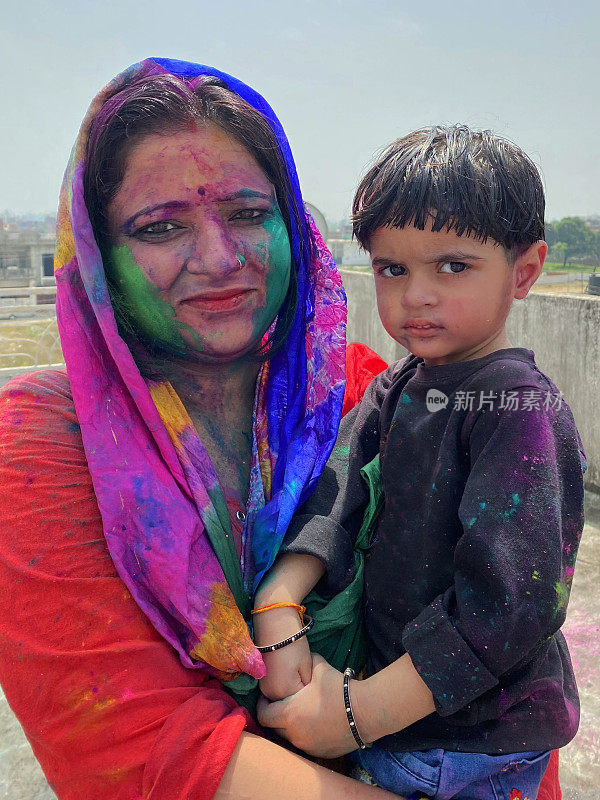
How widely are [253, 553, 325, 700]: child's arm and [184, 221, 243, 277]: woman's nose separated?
23.7 inches

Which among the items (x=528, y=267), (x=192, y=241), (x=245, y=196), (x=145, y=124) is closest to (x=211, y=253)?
(x=192, y=241)

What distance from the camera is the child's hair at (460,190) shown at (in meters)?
1.16

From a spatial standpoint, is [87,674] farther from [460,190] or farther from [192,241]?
[460,190]

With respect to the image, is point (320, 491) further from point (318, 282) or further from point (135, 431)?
point (318, 282)

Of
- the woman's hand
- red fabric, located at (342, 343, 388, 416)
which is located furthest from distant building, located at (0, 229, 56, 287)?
the woman's hand

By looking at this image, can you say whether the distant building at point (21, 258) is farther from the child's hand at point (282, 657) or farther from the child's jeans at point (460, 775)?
the child's jeans at point (460, 775)

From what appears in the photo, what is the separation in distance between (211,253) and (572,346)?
3609 mm

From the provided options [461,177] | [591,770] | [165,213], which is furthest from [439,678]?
[591,770]

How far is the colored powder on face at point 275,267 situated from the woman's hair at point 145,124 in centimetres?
13

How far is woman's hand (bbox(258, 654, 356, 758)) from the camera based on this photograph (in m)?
1.08

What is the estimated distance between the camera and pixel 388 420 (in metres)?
1.38

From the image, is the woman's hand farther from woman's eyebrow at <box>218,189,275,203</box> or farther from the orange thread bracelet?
woman's eyebrow at <box>218,189,275,203</box>

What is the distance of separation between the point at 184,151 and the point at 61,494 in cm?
72

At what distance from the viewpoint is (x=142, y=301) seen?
129cm
